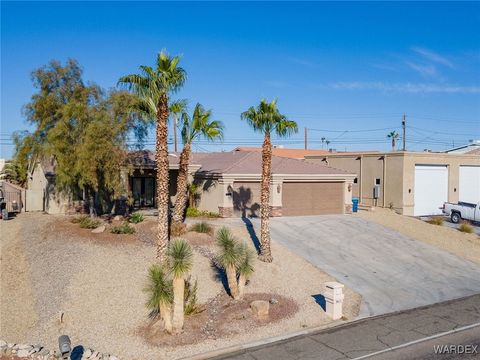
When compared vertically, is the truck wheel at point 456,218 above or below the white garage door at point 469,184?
below

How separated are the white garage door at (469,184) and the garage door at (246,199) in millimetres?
20231

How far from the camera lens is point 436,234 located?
26562 mm

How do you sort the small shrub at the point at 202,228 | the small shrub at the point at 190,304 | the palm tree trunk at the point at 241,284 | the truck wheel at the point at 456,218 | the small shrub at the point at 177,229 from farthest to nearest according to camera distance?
the truck wheel at the point at 456,218, the small shrub at the point at 202,228, the small shrub at the point at 177,229, the palm tree trunk at the point at 241,284, the small shrub at the point at 190,304

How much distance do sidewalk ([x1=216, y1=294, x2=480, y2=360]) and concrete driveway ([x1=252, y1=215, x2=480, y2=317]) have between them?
0.78m

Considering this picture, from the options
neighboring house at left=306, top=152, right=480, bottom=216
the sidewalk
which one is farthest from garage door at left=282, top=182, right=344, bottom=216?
the sidewalk

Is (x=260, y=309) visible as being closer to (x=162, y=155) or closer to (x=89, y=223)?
(x=162, y=155)

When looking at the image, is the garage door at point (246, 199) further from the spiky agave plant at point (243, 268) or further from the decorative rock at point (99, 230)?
the spiky agave plant at point (243, 268)

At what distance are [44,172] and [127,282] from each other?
16.4m

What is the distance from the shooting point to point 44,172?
94.5 feet

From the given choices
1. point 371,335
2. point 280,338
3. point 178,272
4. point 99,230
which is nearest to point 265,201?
point 280,338

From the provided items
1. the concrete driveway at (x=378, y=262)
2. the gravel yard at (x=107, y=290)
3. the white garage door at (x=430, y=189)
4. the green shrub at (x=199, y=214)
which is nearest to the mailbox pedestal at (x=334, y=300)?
the gravel yard at (x=107, y=290)

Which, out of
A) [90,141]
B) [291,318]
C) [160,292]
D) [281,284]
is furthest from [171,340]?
[90,141]

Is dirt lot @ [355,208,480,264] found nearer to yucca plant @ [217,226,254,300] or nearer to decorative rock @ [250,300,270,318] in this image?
yucca plant @ [217,226,254,300]

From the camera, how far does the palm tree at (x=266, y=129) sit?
1831cm
